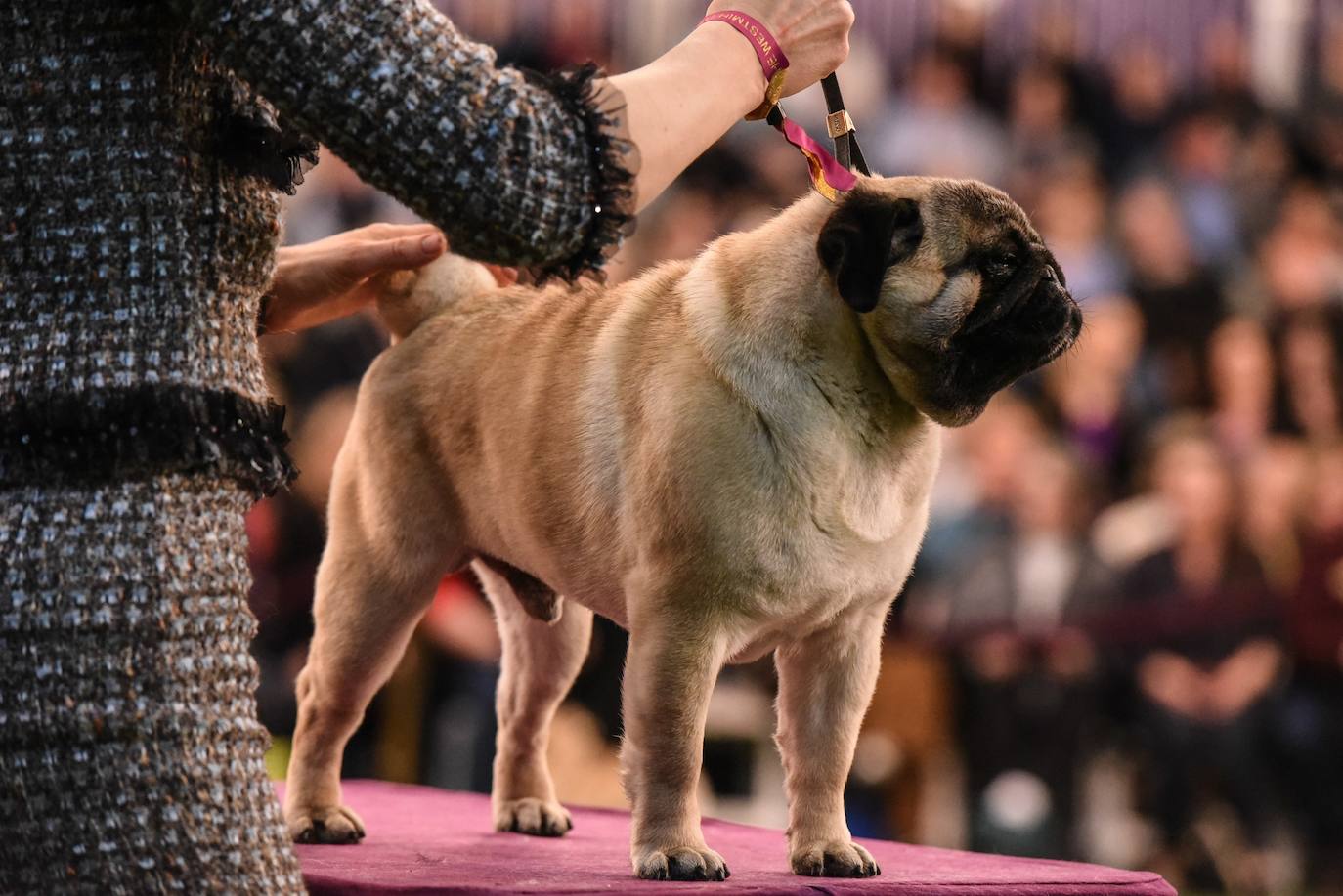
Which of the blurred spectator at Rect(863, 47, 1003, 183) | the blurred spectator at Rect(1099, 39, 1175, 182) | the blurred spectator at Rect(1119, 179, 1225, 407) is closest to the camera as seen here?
the blurred spectator at Rect(1119, 179, 1225, 407)

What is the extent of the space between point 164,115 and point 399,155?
0.97 feet

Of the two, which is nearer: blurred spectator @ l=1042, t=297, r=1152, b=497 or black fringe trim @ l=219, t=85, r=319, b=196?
black fringe trim @ l=219, t=85, r=319, b=196

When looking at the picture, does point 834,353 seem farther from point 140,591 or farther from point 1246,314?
point 1246,314

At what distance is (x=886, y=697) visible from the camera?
16.4 feet

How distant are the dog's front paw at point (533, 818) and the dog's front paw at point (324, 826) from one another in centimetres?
26

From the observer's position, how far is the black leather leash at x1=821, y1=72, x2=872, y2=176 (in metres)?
1.95

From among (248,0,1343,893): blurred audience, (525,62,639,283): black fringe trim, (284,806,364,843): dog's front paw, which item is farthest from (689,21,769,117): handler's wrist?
(248,0,1343,893): blurred audience

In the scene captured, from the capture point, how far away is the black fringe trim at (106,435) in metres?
1.42

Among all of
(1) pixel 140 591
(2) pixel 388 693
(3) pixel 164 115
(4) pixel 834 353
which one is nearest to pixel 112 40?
(3) pixel 164 115

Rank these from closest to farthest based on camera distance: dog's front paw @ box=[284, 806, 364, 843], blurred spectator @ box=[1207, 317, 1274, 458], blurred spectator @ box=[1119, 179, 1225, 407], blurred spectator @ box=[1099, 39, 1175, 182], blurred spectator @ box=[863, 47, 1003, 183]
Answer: dog's front paw @ box=[284, 806, 364, 843] < blurred spectator @ box=[1207, 317, 1274, 458] < blurred spectator @ box=[1119, 179, 1225, 407] < blurred spectator @ box=[863, 47, 1003, 183] < blurred spectator @ box=[1099, 39, 1175, 182]

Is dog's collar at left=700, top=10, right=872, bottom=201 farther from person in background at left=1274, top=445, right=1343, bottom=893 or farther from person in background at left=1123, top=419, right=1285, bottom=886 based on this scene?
person in background at left=1274, top=445, right=1343, bottom=893

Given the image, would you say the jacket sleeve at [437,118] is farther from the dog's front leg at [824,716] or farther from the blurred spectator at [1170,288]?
the blurred spectator at [1170,288]

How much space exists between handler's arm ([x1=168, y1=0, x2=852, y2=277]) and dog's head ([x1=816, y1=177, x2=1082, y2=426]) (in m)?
0.47

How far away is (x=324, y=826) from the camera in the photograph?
2.26m
